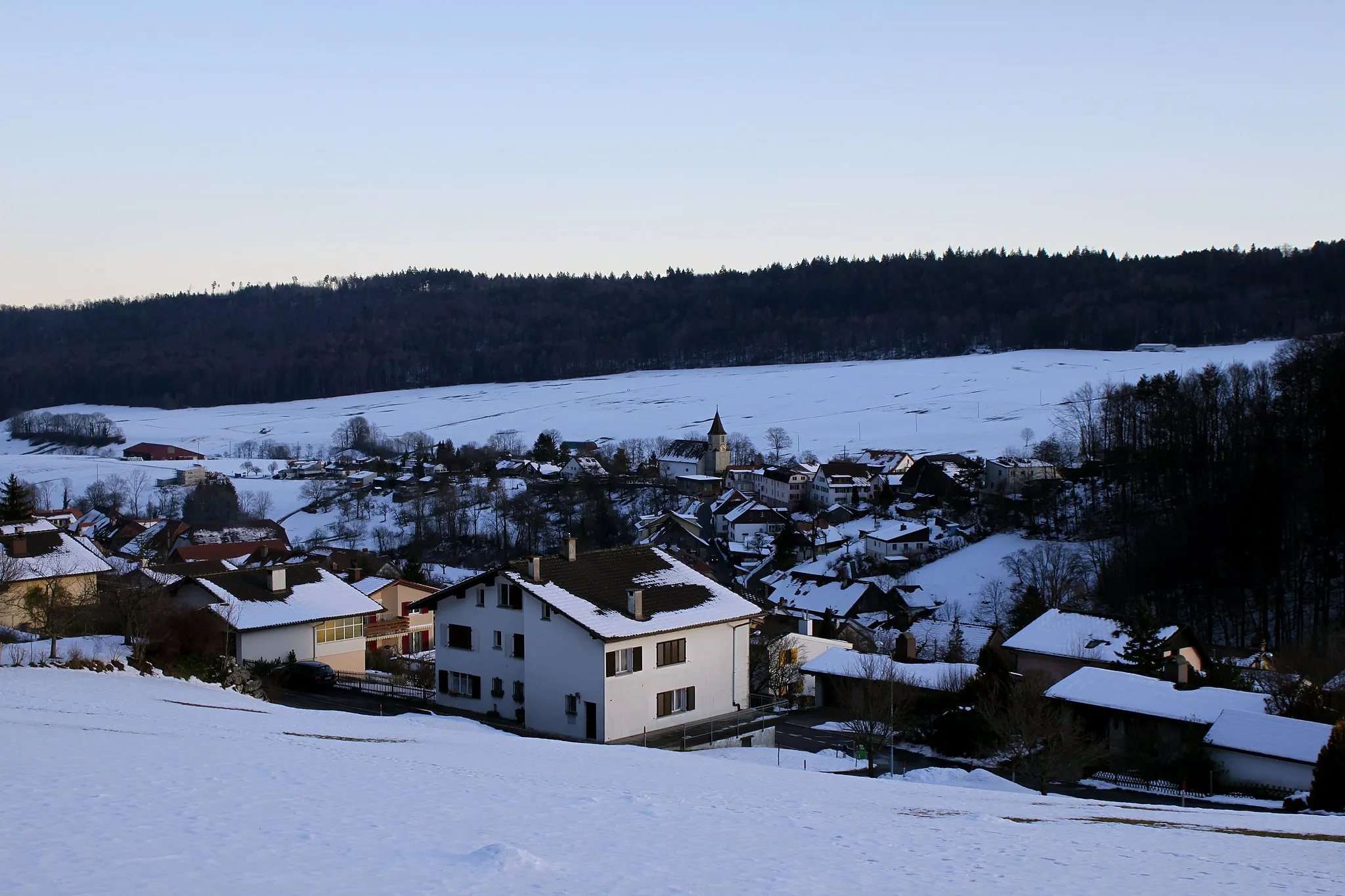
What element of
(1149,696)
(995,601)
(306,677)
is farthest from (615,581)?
(995,601)

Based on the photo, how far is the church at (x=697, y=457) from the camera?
10088 centimetres

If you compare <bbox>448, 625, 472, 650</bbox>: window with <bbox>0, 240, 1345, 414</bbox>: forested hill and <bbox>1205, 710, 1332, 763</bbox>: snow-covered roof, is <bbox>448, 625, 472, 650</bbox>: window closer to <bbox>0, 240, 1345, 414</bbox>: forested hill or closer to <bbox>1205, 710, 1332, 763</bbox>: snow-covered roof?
<bbox>1205, 710, 1332, 763</bbox>: snow-covered roof

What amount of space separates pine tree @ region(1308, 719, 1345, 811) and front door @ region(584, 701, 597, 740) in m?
14.2

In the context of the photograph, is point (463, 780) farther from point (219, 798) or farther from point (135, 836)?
point (135, 836)

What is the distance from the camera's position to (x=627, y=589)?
26.3 meters

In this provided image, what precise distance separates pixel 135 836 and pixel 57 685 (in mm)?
11982

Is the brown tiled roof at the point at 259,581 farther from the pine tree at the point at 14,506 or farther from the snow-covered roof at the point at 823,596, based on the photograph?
the snow-covered roof at the point at 823,596

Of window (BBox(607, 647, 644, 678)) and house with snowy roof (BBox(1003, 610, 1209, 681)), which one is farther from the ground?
window (BBox(607, 647, 644, 678))

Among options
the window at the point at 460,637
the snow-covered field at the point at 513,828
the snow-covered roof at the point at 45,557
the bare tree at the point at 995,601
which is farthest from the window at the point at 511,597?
the bare tree at the point at 995,601

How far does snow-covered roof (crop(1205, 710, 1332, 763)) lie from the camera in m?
21.2

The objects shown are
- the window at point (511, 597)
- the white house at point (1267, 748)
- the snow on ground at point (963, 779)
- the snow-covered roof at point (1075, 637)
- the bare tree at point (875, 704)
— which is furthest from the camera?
the snow-covered roof at point (1075, 637)

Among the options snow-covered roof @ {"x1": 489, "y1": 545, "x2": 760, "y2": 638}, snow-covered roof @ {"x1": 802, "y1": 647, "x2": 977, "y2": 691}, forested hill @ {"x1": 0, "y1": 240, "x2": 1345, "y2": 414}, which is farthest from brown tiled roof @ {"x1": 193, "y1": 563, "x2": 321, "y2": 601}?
forested hill @ {"x1": 0, "y1": 240, "x2": 1345, "y2": 414}

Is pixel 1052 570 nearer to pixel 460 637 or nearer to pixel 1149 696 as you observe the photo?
pixel 1149 696

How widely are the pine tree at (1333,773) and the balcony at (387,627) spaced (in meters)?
29.2
